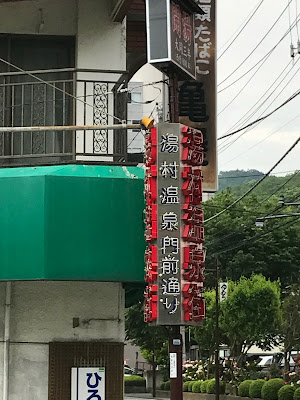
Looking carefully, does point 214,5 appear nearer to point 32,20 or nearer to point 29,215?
point 32,20

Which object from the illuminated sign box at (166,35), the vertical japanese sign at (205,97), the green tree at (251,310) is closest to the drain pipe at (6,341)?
the illuminated sign box at (166,35)

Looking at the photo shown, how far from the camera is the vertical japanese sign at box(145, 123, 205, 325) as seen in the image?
13.0m

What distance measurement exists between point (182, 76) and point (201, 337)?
Result: 3694cm

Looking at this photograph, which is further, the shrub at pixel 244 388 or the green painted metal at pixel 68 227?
the shrub at pixel 244 388

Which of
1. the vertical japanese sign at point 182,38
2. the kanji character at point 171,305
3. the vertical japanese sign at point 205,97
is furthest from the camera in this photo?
the vertical japanese sign at point 205,97

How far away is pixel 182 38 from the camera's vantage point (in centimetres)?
1430

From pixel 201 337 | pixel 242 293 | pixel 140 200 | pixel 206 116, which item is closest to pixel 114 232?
pixel 140 200

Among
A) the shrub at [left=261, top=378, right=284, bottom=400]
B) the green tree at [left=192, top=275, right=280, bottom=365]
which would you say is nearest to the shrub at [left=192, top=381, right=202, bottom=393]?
the green tree at [left=192, top=275, right=280, bottom=365]

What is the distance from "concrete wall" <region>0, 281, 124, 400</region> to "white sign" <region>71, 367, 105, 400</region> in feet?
1.62

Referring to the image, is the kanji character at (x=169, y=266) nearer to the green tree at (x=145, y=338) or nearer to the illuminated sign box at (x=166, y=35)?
the illuminated sign box at (x=166, y=35)

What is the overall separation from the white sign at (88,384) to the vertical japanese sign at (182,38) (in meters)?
4.89

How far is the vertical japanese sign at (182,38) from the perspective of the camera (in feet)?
45.8

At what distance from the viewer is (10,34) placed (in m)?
15.6

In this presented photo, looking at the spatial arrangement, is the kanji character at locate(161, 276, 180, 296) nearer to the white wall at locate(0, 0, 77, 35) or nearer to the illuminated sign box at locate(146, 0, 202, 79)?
the illuminated sign box at locate(146, 0, 202, 79)
